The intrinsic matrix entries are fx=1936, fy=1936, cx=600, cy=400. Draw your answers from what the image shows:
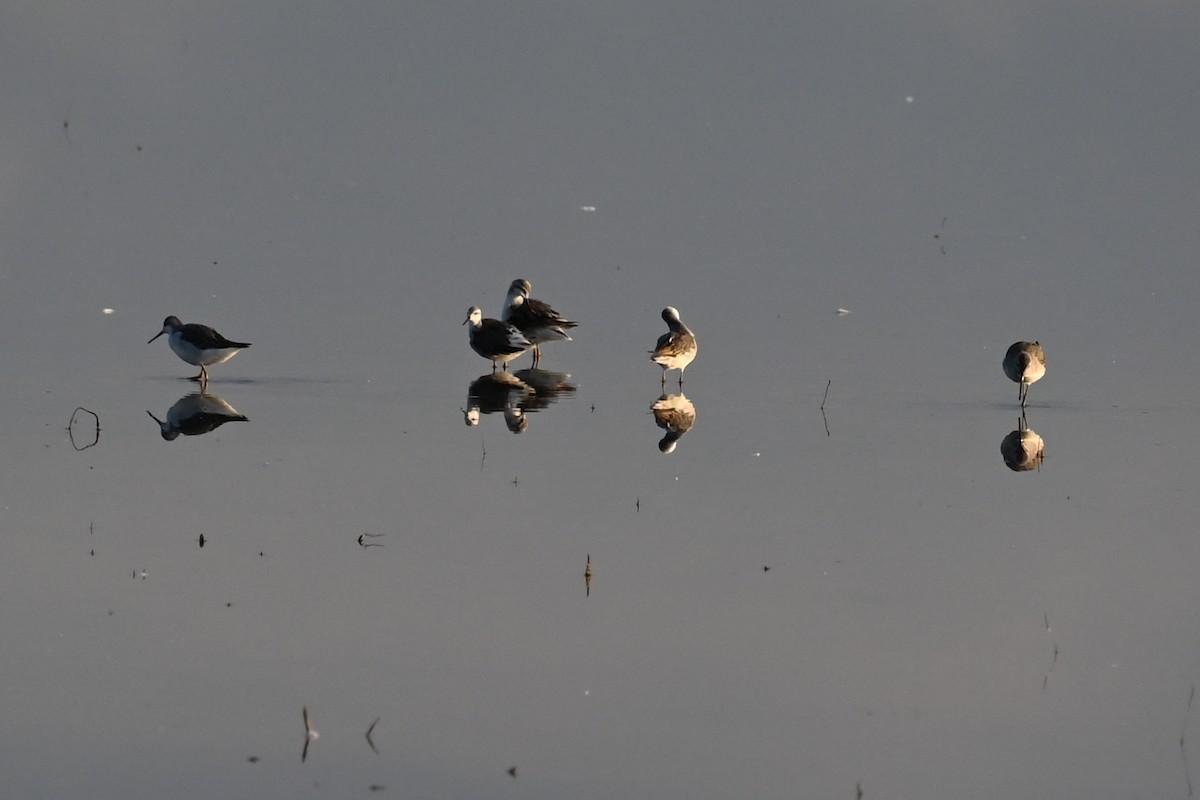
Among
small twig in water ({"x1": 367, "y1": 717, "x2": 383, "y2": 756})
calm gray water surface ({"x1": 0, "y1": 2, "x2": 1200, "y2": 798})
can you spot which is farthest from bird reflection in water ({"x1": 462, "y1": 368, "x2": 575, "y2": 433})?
small twig in water ({"x1": 367, "y1": 717, "x2": 383, "y2": 756})

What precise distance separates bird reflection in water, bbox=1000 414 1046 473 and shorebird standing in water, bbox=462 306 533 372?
20.3ft

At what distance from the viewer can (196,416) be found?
16.3 metres

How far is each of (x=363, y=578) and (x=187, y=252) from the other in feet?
54.0

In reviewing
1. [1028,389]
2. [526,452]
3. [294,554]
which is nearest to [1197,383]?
[1028,389]

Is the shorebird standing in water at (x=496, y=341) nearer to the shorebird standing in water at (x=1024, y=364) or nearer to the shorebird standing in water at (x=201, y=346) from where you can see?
the shorebird standing in water at (x=201, y=346)

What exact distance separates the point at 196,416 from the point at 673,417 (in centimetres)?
410

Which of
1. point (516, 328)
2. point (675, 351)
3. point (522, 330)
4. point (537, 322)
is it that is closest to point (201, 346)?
point (516, 328)

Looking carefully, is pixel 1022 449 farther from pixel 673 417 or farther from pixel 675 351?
pixel 675 351

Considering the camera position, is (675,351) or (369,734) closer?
(369,734)

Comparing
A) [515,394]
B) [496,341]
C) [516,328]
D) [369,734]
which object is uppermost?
[516,328]

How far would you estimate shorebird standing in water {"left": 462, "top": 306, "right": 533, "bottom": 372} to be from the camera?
20.8 metres

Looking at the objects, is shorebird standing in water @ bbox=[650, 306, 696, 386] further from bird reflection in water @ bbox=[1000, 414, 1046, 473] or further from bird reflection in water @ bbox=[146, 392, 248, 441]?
bird reflection in water @ bbox=[146, 392, 248, 441]

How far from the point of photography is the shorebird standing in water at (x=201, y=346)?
61.2 feet

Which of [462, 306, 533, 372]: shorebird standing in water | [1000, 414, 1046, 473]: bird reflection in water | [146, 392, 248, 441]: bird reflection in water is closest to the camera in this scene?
[1000, 414, 1046, 473]: bird reflection in water
